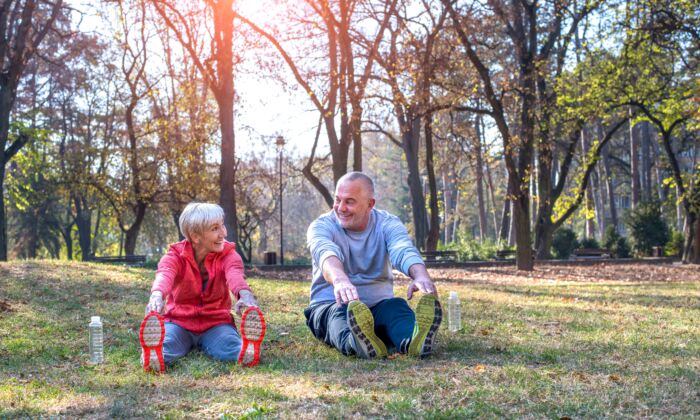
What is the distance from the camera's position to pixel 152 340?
5.37m

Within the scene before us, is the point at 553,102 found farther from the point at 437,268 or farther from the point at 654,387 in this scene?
the point at 654,387

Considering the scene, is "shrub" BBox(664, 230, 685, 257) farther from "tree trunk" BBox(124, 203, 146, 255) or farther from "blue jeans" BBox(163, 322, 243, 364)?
"blue jeans" BBox(163, 322, 243, 364)

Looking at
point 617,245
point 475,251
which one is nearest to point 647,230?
point 617,245

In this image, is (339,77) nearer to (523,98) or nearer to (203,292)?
(523,98)

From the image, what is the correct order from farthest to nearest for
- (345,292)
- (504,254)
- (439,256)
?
(504,254) < (439,256) < (345,292)

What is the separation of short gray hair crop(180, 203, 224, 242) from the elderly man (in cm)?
79

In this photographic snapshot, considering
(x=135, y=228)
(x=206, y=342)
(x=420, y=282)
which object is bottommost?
(x=206, y=342)

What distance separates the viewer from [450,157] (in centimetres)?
3106

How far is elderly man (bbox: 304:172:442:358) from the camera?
5.76m

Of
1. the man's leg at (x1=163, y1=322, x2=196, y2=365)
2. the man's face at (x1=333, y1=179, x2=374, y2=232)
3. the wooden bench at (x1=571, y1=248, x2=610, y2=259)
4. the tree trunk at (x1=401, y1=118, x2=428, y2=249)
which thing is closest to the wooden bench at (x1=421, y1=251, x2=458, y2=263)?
the tree trunk at (x1=401, y1=118, x2=428, y2=249)

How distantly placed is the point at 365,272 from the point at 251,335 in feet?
4.43

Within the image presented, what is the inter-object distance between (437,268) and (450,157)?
23.2ft

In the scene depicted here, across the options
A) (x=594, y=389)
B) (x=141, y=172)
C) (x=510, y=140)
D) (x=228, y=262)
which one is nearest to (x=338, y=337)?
(x=228, y=262)

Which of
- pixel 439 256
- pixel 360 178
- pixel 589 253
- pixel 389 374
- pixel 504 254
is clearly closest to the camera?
pixel 389 374
